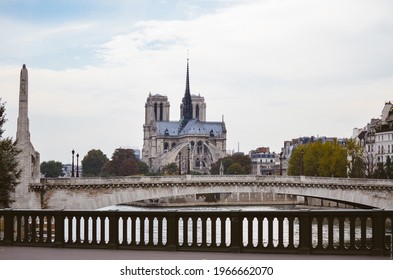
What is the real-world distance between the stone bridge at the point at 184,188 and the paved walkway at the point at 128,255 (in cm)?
3223

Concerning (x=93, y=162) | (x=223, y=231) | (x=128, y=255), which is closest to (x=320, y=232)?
(x=223, y=231)

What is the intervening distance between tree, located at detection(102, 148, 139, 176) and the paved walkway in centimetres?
10652

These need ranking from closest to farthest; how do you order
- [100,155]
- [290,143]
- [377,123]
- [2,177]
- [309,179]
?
[2,177]
[309,179]
[377,123]
[100,155]
[290,143]

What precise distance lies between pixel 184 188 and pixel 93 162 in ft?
273

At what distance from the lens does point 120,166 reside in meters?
125

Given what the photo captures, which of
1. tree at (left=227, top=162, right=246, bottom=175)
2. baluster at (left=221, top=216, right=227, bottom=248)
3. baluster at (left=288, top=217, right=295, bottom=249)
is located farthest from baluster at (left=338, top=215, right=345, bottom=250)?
tree at (left=227, top=162, right=246, bottom=175)

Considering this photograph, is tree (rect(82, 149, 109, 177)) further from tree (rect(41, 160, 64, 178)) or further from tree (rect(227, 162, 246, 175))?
tree (rect(227, 162, 246, 175))

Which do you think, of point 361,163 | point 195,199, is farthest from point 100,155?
point 361,163

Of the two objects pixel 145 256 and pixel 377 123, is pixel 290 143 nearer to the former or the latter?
pixel 377 123

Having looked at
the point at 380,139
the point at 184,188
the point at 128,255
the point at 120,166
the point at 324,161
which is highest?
the point at 380,139

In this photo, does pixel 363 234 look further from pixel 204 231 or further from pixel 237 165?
pixel 237 165
